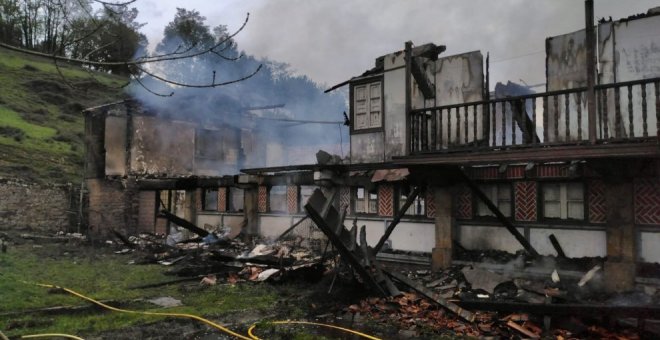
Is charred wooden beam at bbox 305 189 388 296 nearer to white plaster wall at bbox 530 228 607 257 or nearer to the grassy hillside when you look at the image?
white plaster wall at bbox 530 228 607 257

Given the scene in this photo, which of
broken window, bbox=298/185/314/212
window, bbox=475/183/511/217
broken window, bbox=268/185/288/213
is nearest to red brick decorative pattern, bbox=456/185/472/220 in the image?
window, bbox=475/183/511/217

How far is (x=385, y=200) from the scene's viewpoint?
613 inches

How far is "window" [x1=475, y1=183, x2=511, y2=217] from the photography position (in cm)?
1250

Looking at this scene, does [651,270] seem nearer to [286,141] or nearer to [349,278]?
[349,278]

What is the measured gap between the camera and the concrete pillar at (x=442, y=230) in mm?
12719

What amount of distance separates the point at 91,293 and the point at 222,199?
38.0ft

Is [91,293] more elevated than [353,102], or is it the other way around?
[353,102]

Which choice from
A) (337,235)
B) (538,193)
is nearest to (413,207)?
(538,193)

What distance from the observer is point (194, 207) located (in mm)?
22828

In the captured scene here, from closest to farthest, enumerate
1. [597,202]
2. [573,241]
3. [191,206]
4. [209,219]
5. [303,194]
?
[597,202] → [573,241] → [303,194] → [209,219] → [191,206]

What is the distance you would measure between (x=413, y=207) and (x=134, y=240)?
14.1 meters

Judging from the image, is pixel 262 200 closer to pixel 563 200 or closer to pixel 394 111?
pixel 394 111

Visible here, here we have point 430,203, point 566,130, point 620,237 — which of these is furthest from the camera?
point 430,203

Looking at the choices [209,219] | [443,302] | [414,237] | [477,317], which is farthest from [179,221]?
[477,317]
